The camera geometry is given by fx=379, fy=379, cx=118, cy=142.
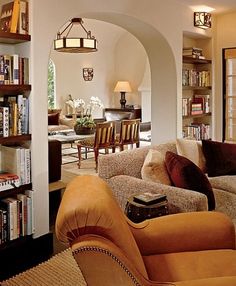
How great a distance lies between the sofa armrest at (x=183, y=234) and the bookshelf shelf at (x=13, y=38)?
5.88 feet

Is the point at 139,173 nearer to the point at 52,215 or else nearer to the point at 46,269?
the point at 46,269

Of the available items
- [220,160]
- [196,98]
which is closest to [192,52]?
[196,98]

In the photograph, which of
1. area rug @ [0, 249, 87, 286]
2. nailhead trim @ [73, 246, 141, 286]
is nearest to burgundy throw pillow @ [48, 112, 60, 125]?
area rug @ [0, 249, 87, 286]

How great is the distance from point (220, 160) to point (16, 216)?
2.16 metres

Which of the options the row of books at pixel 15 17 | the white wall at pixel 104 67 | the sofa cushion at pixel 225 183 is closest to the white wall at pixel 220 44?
the sofa cushion at pixel 225 183

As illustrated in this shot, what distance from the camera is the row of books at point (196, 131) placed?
227 inches

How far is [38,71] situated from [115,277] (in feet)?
7.11

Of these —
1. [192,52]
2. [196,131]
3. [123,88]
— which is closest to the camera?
[192,52]

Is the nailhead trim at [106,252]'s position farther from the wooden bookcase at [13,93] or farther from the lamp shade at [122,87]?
the lamp shade at [122,87]

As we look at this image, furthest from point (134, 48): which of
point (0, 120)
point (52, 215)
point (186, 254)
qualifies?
point (186, 254)

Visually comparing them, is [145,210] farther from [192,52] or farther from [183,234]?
[192,52]

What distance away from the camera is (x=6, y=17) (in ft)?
10.2

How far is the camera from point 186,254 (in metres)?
2.11

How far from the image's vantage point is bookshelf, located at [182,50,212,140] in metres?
5.57
